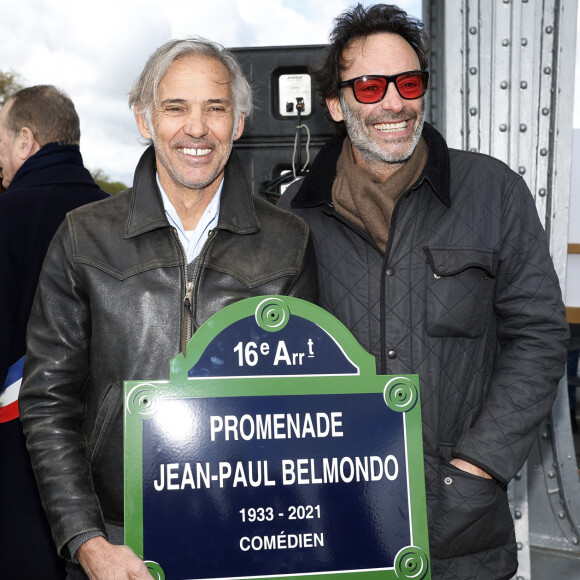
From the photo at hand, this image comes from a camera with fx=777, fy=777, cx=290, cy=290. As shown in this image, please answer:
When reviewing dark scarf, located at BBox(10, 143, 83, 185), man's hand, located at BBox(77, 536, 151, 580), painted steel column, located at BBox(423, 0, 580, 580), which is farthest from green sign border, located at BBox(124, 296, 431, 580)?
painted steel column, located at BBox(423, 0, 580, 580)

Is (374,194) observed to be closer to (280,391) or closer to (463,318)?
(463,318)

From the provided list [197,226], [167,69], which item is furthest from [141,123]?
[197,226]

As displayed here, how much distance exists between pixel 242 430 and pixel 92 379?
0.30 metres

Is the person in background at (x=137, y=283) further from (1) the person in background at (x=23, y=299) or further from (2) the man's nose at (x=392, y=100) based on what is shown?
(1) the person in background at (x=23, y=299)

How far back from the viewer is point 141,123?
1518 mm

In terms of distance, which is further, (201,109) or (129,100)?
(129,100)

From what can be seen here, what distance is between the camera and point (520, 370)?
1.53 meters

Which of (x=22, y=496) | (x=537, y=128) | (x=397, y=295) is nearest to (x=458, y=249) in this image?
(x=397, y=295)

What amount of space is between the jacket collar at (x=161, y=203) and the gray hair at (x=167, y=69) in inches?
3.3

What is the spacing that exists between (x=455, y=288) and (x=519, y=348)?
0.17 m

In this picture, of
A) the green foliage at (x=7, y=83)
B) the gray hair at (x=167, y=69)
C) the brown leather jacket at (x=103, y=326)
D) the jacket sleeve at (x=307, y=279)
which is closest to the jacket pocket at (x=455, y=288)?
the jacket sleeve at (x=307, y=279)

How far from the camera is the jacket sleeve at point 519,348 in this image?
1.48 meters

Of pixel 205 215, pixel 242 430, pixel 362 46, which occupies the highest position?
pixel 362 46

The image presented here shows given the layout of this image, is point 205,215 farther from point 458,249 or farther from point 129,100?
point 458,249
